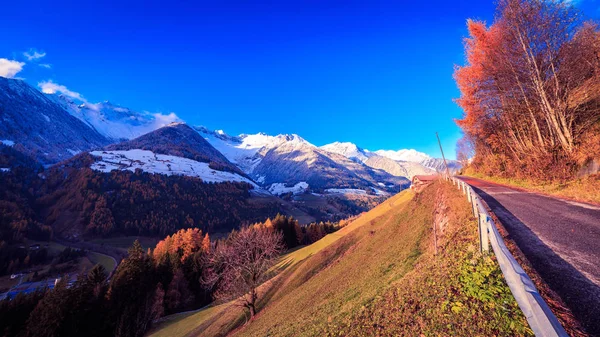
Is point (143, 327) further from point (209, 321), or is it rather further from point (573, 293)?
point (573, 293)

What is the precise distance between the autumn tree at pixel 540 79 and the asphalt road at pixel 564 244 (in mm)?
6689

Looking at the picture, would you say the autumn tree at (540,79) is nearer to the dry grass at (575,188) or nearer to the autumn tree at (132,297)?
the dry grass at (575,188)

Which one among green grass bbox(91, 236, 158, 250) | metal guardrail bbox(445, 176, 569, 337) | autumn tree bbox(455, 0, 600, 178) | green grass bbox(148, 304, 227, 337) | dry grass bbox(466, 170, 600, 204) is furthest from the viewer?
green grass bbox(91, 236, 158, 250)

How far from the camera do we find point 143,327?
43.7 m

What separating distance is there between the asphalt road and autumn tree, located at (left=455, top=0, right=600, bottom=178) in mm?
6689

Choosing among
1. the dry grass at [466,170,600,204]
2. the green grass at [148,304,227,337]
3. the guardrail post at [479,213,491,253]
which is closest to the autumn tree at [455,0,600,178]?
the dry grass at [466,170,600,204]

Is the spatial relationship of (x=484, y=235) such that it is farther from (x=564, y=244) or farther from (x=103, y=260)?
(x=103, y=260)

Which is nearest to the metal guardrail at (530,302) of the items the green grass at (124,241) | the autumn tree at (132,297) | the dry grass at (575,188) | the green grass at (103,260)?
the dry grass at (575,188)

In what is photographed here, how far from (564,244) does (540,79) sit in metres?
16.8

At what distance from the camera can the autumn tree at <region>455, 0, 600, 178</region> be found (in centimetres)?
1839

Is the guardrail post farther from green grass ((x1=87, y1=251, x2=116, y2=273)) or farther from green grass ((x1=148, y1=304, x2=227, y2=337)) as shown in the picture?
green grass ((x1=87, y1=251, x2=116, y2=273))

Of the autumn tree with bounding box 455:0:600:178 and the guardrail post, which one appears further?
the autumn tree with bounding box 455:0:600:178

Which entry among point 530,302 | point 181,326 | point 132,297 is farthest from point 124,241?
point 530,302

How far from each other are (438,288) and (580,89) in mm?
22538
